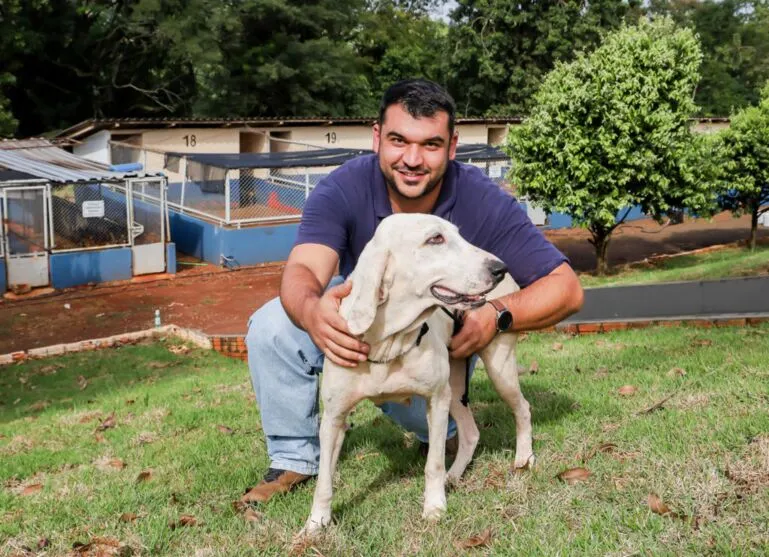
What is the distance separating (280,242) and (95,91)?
17.2 metres

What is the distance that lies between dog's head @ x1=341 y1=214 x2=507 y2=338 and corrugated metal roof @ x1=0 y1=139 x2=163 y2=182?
17.3 metres

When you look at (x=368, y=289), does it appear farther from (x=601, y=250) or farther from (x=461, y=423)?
(x=601, y=250)

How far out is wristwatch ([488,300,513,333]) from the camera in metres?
3.70

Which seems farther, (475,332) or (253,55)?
(253,55)

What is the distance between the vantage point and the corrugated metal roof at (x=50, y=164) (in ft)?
63.3

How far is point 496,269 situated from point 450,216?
0.85 metres

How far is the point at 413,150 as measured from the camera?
3.60 m

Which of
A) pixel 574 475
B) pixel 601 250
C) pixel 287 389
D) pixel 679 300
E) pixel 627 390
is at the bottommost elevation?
pixel 601 250

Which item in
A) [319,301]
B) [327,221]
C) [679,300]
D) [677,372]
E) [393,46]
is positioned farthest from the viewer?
[393,46]

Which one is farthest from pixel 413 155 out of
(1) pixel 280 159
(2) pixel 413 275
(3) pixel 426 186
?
(1) pixel 280 159

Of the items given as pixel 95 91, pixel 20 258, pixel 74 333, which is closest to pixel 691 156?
pixel 74 333

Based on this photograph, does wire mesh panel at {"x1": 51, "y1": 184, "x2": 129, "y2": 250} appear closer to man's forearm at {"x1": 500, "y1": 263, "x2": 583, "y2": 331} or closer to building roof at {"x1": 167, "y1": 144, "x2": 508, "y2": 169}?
building roof at {"x1": 167, "y1": 144, "x2": 508, "y2": 169}

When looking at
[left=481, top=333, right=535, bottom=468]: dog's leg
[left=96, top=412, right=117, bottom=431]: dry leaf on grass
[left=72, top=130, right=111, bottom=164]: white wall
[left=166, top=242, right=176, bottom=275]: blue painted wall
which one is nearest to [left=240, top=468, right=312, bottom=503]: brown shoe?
[left=481, top=333, right=535, bottom=468]: dog's leg

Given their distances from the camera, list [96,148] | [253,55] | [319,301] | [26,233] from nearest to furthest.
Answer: [319,301], [26,233], [96,148], [253,55]
